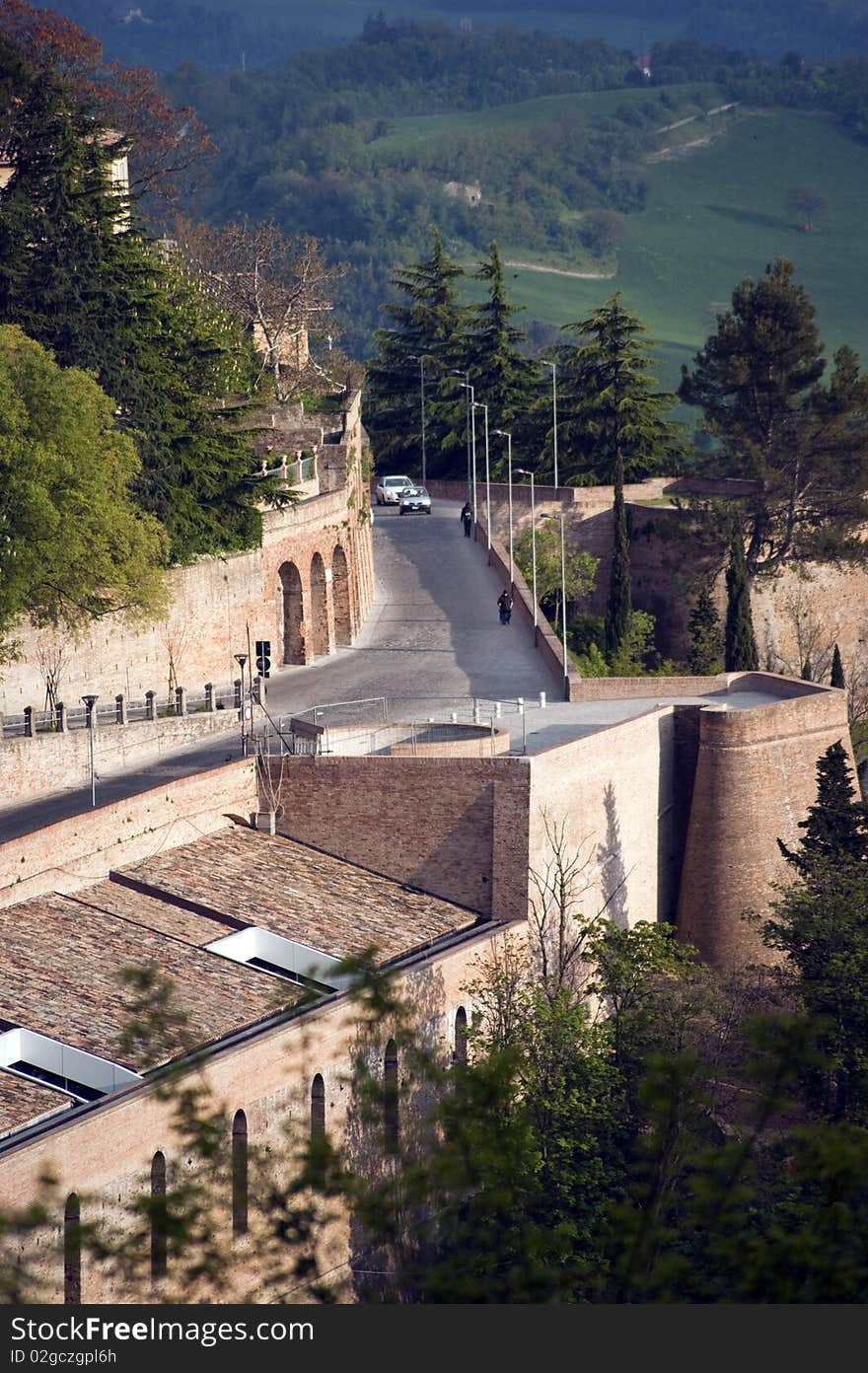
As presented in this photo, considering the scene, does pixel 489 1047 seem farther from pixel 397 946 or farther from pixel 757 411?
pixel 757 411

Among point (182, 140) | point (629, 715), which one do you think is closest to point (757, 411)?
point (629, 715)

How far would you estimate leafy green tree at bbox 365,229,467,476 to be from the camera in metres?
85.4

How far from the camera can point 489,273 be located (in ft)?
289

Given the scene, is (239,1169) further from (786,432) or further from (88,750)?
(786,432)

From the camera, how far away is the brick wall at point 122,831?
4047 centimetres

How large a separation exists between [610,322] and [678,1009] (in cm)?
3740

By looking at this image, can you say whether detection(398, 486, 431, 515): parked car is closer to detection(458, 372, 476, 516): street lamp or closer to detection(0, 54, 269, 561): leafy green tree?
detection(458, 372, 476, 516): street lamp

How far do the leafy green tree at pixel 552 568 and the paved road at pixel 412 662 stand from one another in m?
1.22

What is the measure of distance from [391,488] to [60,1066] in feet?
149

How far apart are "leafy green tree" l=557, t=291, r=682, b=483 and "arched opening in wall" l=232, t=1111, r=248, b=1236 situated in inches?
1717

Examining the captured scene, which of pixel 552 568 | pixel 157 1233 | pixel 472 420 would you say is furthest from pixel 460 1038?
pixel 472 420

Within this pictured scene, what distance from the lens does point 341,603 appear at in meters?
61.6

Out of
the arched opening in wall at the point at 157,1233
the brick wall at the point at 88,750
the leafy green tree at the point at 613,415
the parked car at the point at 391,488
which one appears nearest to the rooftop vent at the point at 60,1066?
the arched opening in wall at the point at 157,1233

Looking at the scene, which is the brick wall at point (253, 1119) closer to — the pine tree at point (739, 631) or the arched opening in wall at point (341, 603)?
the arched opening in wall at point (341, 603)
